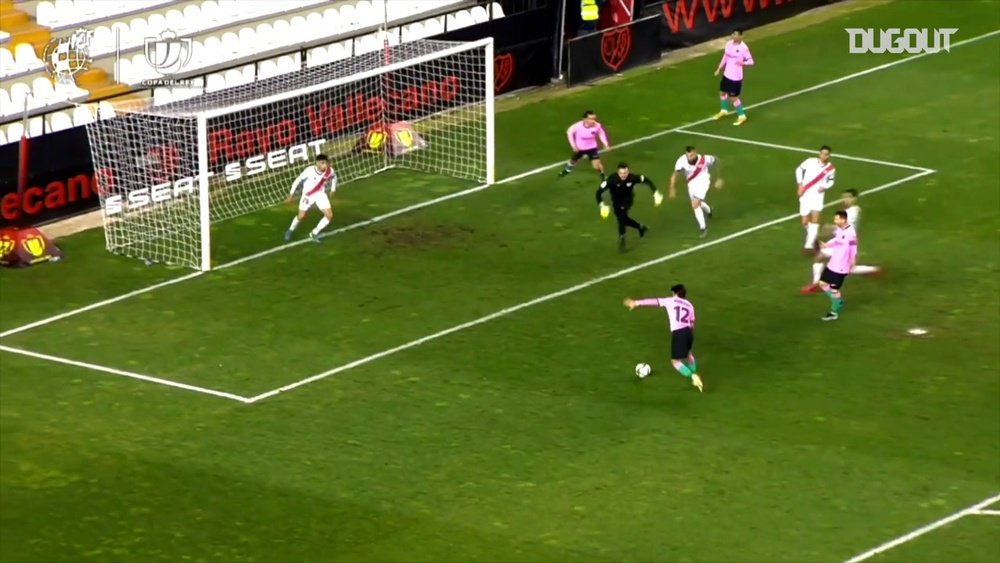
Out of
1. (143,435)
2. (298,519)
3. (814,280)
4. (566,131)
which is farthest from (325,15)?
(298,519)

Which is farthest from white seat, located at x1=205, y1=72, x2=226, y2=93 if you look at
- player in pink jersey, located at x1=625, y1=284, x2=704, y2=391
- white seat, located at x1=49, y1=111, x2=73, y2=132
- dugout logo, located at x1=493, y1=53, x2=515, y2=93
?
player in pink jersey, located at x1=625, y1=284, x2=704, y2=391

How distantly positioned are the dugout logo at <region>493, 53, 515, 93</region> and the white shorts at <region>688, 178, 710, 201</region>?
9614 mm

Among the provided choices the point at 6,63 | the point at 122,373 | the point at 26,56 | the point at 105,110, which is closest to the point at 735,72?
the point at 105,110

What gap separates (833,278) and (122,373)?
975cm

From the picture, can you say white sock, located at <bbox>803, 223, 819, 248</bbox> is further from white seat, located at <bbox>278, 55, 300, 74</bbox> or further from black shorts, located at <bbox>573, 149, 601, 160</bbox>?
white seat, located at <bbox>278, 55, 300, 74</bbox>

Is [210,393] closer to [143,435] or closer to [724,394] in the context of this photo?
[143,435]

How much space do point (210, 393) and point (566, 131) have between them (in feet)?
46.5

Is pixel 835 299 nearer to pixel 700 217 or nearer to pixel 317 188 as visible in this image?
pixel 700 217

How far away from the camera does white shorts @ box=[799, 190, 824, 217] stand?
31531 millimetres

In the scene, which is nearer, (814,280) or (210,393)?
(210,393)

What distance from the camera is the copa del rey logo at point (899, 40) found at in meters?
44.7

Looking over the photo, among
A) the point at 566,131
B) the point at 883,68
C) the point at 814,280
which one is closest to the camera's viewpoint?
the point at 814,280

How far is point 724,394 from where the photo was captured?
85.4ft

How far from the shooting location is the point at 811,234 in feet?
103
